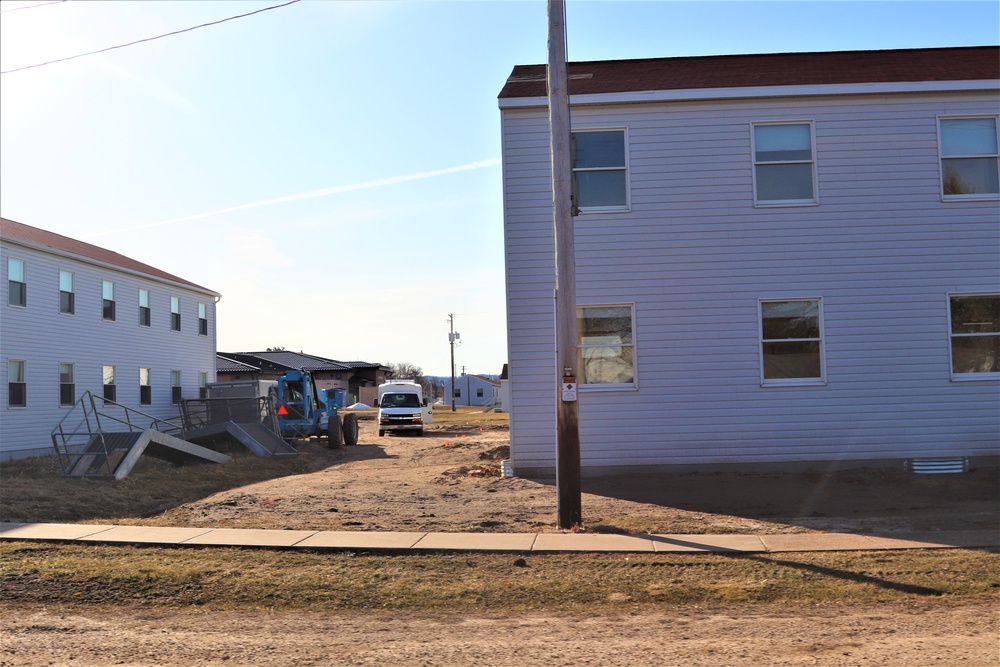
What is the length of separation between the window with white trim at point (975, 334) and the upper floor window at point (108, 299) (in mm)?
25950

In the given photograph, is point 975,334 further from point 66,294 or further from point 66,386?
point 66,294

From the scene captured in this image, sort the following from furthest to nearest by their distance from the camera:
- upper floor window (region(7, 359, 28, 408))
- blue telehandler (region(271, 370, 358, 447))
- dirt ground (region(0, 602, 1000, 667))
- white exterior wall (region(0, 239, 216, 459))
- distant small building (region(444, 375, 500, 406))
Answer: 1. distant small building (region(444, 375, 500, 406))
2. blue telehandler (region(271, 370, 358, 447))
3. white exterior wall (region(0, 239, 216, 459))
4. upper floor window (region(7, 359, 28, 408))
5. dirt ground (region(0, 602, 1000, 667))

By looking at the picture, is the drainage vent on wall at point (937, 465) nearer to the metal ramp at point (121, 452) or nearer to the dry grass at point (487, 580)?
the dry grass at point (487, 580)

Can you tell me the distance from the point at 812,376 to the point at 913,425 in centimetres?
205

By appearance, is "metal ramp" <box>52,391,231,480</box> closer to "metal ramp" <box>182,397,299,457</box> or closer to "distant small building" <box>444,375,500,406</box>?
"metal ramp" <box>182,397,299,457</box>

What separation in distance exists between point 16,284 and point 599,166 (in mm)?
18467

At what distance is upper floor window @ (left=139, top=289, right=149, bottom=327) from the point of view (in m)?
32.1

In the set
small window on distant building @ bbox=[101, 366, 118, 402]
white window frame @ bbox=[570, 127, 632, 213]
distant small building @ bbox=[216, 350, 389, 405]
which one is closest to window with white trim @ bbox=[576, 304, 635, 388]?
white window frame @ bbox=[570, 127, 632, 213]

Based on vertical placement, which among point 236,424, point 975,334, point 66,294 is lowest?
point 236,424

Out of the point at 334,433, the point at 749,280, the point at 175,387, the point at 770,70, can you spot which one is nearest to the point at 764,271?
the point at 749,280

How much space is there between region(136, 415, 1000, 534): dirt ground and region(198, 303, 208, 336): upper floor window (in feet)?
68.0

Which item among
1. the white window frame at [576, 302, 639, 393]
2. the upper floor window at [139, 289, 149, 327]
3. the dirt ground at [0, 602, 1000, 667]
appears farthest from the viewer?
the upper floor window at [139, 289, 149, 327]

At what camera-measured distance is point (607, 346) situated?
52.9ft

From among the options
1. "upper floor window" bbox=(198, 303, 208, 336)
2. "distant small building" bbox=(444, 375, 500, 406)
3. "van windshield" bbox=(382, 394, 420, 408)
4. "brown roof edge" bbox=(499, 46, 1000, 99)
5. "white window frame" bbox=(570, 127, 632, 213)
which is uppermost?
"brown roof edge" bbox=(499, 46, 1000, 99)
